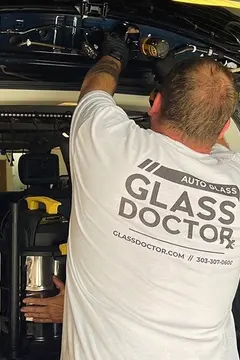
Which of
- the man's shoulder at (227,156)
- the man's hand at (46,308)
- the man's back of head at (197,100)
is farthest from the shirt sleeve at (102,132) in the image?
the man's hand at (46,308)

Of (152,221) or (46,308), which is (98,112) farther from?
(46,308)

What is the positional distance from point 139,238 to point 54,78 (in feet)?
2.76

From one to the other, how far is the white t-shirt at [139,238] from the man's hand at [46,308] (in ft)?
1.68

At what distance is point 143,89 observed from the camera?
236 cm

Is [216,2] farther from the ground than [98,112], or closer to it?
farther from the ground

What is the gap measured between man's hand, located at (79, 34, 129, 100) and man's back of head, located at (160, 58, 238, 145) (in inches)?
6.7

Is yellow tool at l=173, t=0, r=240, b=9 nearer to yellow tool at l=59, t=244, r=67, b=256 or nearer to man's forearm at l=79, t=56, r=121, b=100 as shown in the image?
man's forearm at l=79, t=56, r=121, b=100

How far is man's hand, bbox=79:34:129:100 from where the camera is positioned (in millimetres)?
1794

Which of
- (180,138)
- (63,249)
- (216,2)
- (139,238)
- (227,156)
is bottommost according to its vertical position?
(63,249)

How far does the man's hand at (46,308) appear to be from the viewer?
2271mm

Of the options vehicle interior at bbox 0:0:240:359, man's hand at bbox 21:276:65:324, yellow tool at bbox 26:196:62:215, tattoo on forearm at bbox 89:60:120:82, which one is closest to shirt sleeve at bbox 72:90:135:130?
tattoo on forearm at bbox 89:60:120:82

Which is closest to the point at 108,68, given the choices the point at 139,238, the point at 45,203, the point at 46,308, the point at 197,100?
the point at 197,100

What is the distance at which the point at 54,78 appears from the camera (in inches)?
89.0

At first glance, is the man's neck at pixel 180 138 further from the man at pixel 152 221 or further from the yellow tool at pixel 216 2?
the yellow tool at pixel 216 2
